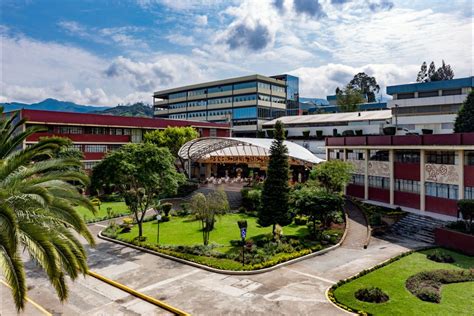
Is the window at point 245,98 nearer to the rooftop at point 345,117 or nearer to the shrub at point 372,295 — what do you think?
the rooftop at point 345,117

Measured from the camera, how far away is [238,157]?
5400 cm

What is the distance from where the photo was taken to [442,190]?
29.8 metres

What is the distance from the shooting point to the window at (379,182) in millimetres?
35525

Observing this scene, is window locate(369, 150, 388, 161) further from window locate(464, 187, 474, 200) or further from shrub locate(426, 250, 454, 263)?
shrub locate(426, 250, 454, 263)

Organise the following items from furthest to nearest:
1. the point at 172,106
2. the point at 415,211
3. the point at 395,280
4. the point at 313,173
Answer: the point at 172,106 < the point at 313,173 < the point at 415,211 < the point at 395,280

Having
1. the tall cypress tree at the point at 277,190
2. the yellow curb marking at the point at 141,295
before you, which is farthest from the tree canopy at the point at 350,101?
the yellow curb marking at the point at 141,295

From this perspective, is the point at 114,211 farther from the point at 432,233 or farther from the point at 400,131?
the point at 400,131

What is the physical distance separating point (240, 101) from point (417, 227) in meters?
57.1

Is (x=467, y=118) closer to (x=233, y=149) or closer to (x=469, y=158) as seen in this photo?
(x=469, y=158)

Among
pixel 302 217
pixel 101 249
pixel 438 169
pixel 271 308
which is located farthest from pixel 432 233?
pixel 101 249

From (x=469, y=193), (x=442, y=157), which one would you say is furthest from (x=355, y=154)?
(x=469, y=193)

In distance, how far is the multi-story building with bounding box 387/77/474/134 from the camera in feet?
164

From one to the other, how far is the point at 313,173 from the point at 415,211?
8.92 meters

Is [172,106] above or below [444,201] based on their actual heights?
→ above
